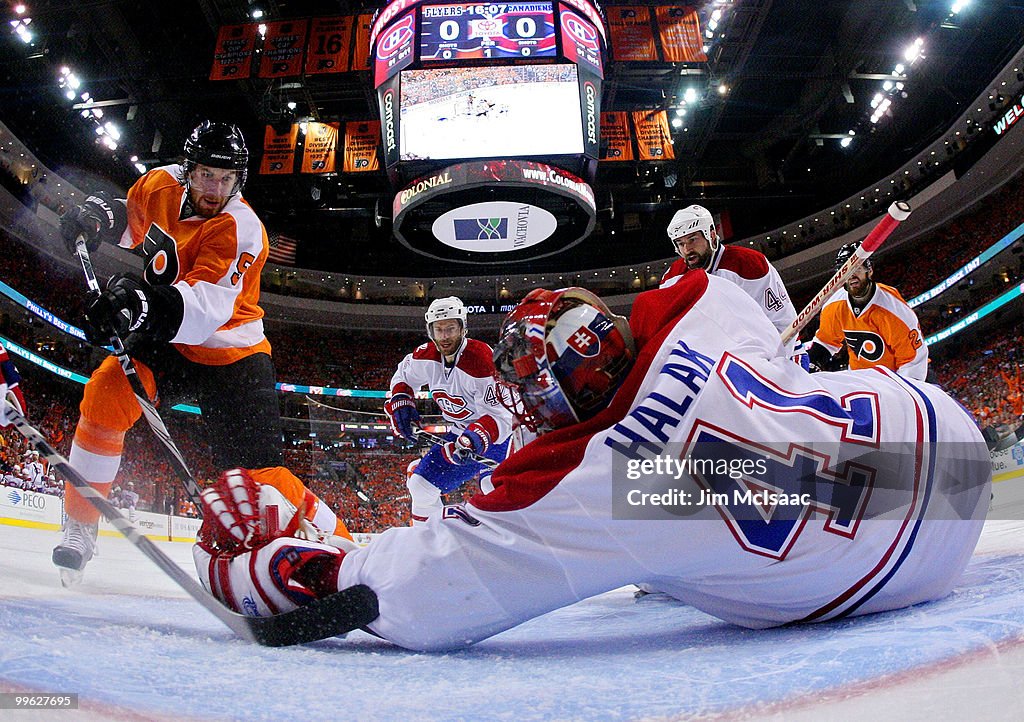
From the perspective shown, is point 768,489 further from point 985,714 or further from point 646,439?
point 985,714

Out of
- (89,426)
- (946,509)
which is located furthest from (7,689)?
(89,426)

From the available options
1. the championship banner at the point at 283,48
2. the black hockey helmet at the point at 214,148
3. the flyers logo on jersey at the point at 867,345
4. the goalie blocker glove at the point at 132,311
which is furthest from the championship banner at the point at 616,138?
the goalie blocker glove at the point at 132,311

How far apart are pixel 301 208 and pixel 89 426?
39.0ft

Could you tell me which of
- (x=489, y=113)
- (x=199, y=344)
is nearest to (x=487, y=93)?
(x=489, y=113)

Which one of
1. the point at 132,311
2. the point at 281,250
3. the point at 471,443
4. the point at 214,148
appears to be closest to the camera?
the point at 132,311

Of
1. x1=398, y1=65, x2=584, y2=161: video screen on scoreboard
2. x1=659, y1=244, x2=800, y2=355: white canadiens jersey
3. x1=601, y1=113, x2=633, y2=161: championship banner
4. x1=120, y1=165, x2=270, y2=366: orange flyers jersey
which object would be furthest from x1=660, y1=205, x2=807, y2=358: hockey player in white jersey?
x1=601, y1=113, x2=633, y2=161: championship banner

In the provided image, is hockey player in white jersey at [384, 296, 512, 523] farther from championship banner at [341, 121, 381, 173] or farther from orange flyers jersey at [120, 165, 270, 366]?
championship banner at [341, 121, 381, 173]

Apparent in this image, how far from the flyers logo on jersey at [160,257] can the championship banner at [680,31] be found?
7837 mm

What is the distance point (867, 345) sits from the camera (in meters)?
4.11

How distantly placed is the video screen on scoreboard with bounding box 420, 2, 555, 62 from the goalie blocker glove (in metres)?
5.36

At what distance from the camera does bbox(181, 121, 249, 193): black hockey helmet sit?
198 centimetres

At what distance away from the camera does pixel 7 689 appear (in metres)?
0.63

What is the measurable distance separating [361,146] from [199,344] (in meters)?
8.85

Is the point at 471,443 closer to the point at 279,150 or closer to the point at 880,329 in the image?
the point at 880,329
